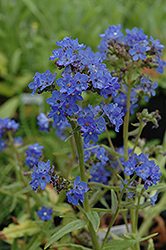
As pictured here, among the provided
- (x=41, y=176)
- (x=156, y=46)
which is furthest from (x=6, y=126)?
(x=156, y=46)

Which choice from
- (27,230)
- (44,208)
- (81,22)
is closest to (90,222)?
(44,208)

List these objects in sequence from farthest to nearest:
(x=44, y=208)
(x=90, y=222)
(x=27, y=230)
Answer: (x=27, y=230), (x=44, y=208), (x=90, y=222)

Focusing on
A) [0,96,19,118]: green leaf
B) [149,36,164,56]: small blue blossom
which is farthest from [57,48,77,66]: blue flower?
[0,96,19,118]: green leaf

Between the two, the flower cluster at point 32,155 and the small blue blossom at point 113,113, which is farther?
the flower cluster at point 32,155

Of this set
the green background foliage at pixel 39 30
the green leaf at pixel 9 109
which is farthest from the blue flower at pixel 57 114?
the green leaf at pixel 9 109

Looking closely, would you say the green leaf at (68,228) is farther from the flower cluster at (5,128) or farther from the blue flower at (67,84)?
the flower cluster at (5,128)

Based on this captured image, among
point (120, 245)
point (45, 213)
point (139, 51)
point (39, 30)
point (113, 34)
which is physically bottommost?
point (120, 245)

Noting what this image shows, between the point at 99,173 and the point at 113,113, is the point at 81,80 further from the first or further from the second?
the point at 99,173

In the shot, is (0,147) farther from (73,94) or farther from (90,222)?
(73,94)
